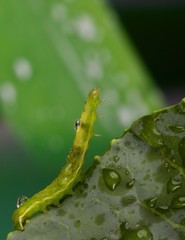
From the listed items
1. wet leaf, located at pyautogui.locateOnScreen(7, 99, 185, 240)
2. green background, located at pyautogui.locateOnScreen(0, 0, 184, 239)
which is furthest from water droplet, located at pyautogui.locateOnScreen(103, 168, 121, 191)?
green background, located at pyautogui.locateOnScreen(0, 0, 184, 239)

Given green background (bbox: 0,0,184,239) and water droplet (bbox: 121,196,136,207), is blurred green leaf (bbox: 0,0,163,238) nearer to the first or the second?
green background (bbox: 0,0,184,239)

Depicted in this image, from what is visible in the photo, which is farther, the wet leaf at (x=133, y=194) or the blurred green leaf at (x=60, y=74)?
the blurred green leaf at (x=60, y=74)

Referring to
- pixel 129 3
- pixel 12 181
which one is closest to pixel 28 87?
pixel 12 181

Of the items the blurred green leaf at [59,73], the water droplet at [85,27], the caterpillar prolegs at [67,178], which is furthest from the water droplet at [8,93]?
the caterpillar prolegs at [67,178]

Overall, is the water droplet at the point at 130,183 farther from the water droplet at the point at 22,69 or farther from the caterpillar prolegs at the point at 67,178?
the water droplet at the point at 22,69

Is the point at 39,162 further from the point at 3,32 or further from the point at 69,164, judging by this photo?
the point at 69,164

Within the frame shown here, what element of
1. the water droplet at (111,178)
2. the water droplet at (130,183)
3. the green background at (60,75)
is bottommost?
the green background at (60,75)

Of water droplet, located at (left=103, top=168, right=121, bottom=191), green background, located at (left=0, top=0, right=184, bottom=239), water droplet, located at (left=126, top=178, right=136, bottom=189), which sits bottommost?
green background, located at (left=0, top=0, right=184, bottom=239)
